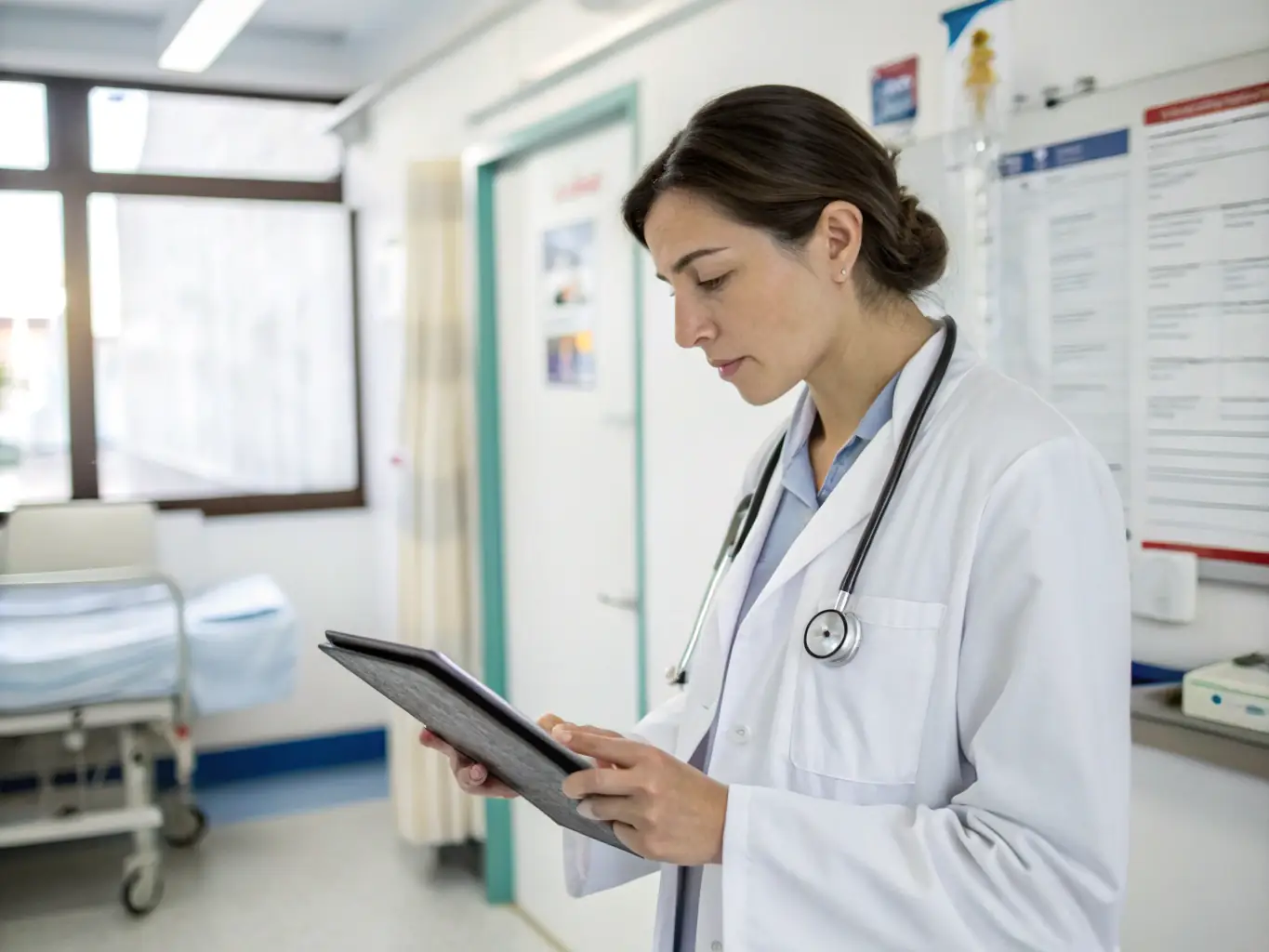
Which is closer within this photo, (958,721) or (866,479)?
(958,721)

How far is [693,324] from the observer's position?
1.14m

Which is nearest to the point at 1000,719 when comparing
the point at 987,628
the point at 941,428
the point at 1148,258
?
the point at 987,628

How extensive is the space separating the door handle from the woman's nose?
159 centimetres

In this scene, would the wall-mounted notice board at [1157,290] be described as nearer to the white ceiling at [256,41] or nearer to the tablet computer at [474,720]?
the tablet computer at [474,720]

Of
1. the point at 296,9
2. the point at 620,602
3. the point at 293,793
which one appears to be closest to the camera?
the point at 620,602

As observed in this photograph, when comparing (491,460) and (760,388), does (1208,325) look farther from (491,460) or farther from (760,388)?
(491,460)

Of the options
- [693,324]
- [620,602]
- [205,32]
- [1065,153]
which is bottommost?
[620,602]

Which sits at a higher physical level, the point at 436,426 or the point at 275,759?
the point at 436,426

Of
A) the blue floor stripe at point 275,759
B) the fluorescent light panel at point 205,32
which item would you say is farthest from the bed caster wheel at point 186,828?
the fluorescent light panel at point 205,32

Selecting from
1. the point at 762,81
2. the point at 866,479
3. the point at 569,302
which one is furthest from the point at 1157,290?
the point at 569,302

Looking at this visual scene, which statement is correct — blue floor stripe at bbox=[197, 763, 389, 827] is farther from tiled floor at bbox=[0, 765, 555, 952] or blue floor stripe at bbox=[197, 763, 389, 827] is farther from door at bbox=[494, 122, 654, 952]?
door at bbox=[494, 122, 654, 952]

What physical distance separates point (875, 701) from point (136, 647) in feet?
9.23

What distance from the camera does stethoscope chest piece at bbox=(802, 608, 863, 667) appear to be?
999 millimetres

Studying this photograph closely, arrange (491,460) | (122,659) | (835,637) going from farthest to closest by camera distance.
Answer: (491,460) < (122,659) < (835,637)
